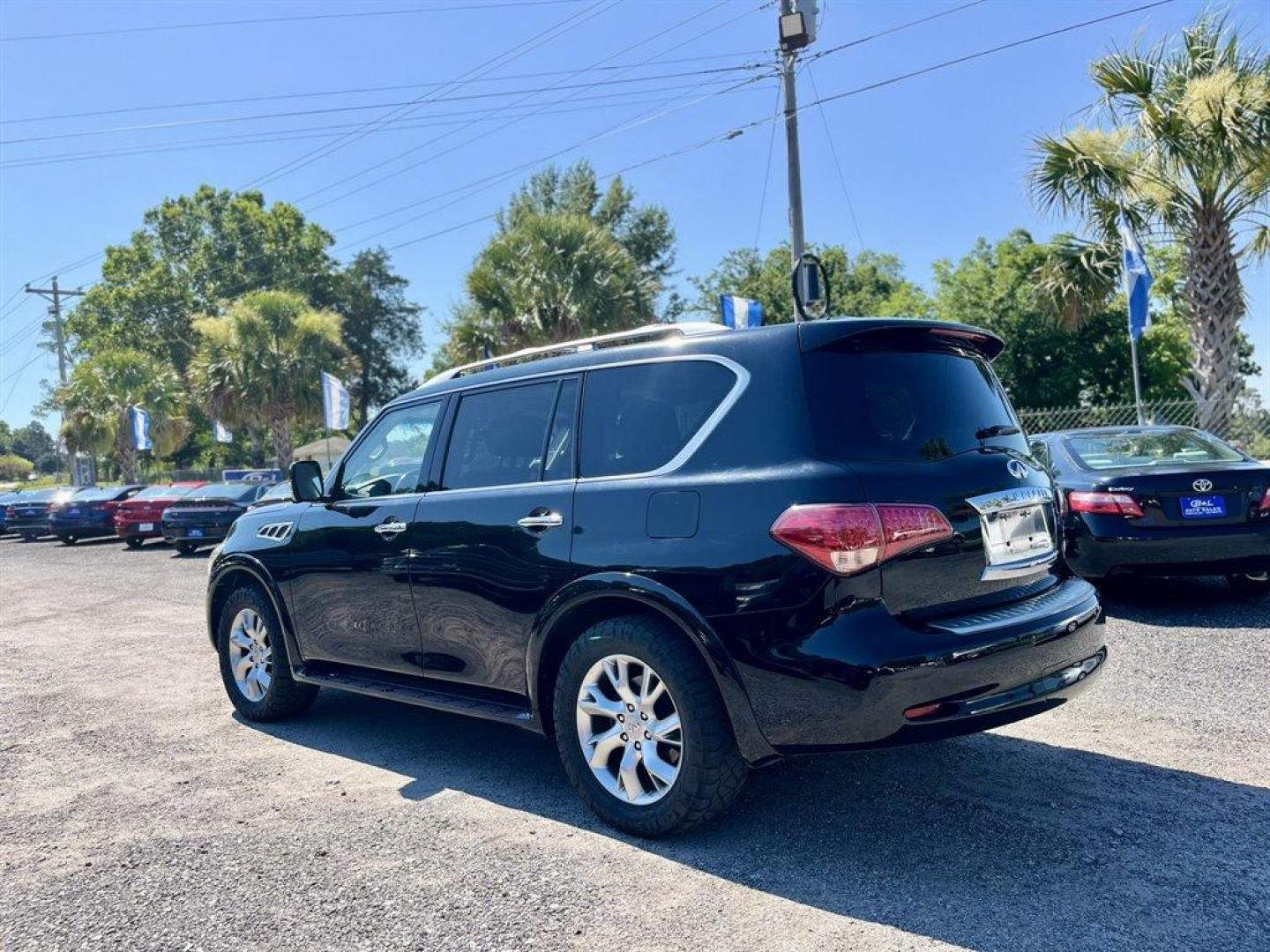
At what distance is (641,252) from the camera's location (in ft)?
145

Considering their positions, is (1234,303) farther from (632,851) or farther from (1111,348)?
(1111,348)

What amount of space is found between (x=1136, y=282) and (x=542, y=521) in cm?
1178

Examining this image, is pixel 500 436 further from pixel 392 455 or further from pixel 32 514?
pixel 32 514

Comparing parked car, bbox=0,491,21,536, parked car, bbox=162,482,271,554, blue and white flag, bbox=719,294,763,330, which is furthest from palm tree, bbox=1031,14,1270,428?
parked car, bbox=0,491,21,536

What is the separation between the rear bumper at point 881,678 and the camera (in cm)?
309

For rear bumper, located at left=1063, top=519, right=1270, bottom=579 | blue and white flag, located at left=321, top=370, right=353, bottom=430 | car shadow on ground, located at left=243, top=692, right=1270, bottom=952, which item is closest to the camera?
car shadow on ground, located at left=243, top=692, right=1270, bottom=952

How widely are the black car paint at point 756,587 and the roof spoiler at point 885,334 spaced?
0.01 metres

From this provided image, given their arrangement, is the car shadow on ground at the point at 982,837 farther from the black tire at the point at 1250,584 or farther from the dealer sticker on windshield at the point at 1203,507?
the black tire at the point at 1250,584

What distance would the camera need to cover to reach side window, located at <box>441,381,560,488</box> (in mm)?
4238

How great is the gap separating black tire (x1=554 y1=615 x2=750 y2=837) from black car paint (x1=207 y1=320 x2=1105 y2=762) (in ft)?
0.27

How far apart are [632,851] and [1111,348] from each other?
31.6m

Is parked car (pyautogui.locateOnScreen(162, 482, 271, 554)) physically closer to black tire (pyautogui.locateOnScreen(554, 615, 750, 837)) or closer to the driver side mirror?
the driver side mirror

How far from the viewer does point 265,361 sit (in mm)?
28719

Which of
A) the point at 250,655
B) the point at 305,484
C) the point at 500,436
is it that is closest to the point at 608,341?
the point at 500,436
